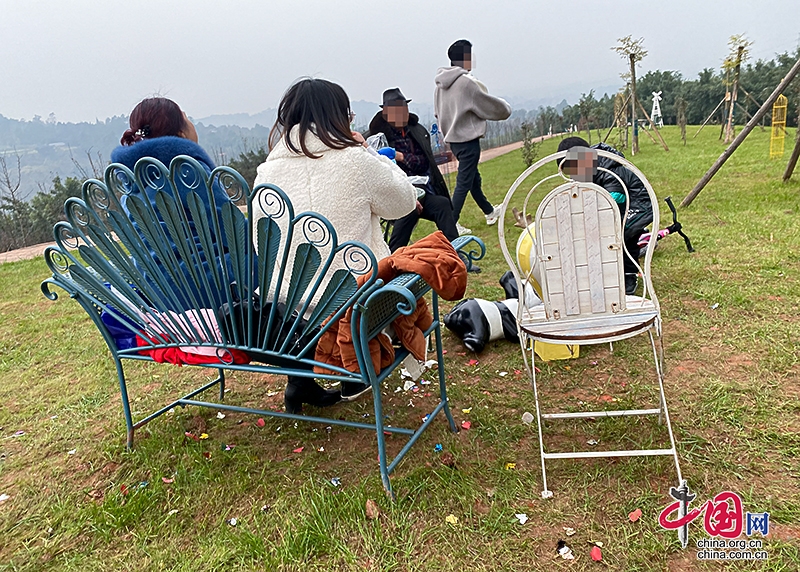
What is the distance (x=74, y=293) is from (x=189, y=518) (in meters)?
1.08

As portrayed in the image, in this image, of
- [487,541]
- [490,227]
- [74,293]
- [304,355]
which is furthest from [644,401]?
[490,227]

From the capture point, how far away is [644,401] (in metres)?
2.57

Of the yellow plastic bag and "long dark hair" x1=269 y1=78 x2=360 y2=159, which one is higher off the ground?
"long dark hair" x1=269 y1=78 x2=360 y2=159

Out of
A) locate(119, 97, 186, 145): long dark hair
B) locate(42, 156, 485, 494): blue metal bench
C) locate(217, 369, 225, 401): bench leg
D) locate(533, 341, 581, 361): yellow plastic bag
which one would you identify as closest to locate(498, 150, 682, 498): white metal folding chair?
locate(42, 156, 485, 494): blue metal bench

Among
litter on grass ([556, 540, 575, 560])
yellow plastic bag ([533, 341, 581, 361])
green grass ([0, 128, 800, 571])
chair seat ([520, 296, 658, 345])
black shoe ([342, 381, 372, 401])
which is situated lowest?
litter on grass ([556, 540, 575, 560])

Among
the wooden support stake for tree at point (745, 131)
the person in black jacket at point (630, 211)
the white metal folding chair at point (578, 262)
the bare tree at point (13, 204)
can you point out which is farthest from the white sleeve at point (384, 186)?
the bare tree at point (13, 204)

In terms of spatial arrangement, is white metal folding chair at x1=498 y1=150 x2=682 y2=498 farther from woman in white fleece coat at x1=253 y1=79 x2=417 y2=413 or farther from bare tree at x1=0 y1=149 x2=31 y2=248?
bare tree at x1=0 y1=149 x2=31 y2=248

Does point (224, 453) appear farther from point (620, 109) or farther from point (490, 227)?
point (620, 109)

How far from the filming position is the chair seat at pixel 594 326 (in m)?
1.98

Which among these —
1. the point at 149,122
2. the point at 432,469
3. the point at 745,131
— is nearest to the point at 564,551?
the point at 432,469

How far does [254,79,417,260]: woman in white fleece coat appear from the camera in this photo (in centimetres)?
209

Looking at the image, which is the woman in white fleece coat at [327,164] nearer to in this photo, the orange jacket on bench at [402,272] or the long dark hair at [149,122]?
the orange jacket on bench at [402,272]

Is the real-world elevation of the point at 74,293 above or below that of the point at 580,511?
above

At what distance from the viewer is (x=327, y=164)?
2.10m
